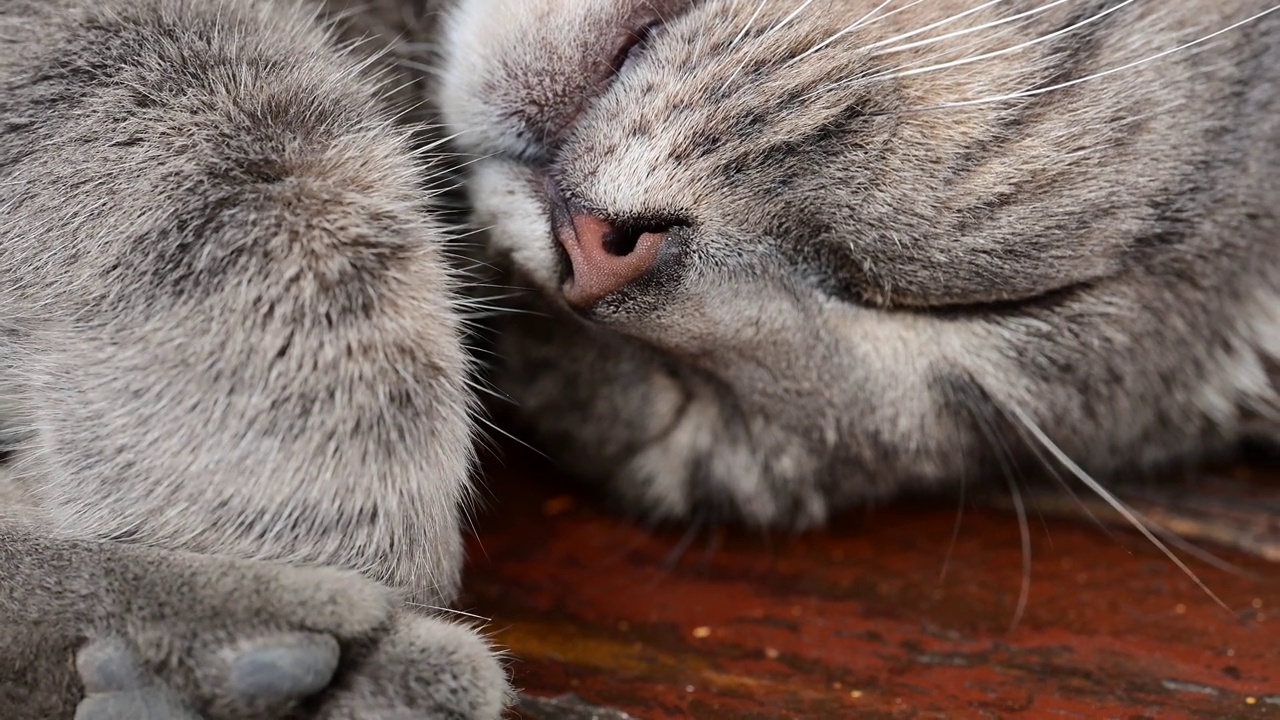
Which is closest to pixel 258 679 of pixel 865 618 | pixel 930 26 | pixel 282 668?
pixel 282 668

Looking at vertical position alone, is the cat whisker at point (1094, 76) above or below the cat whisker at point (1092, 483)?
above

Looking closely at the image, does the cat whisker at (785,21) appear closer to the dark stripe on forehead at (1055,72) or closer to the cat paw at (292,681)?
the dark stripe on forehead at (1055,72)

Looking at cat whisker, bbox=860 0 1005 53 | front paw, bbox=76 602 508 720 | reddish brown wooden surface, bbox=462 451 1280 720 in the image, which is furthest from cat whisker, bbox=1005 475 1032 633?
front paw, bbox=76 602 508 720

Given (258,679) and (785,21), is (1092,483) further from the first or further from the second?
(258,679)

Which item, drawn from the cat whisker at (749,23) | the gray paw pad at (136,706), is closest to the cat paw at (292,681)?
the gray paw pad at (136,706)

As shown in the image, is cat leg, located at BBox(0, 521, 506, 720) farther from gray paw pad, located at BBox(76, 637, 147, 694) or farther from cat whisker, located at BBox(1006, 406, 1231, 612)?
cat whisker, located at BBox(1006, 406, 1231, 612)
